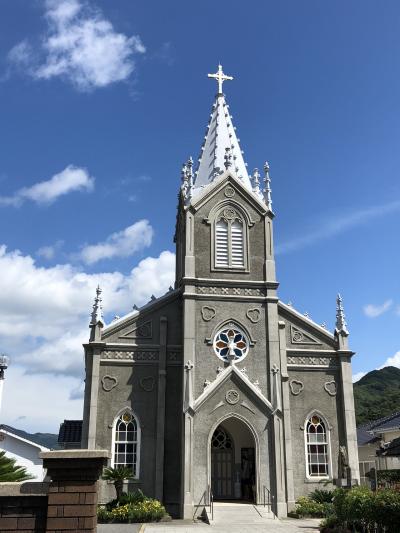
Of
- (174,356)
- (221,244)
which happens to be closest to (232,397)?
(174,356)

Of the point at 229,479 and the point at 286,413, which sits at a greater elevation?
the point at 286,413

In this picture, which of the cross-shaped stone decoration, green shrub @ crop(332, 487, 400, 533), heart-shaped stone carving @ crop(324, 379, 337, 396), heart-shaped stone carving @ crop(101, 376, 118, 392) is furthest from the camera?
heart-shaped stone carving @ crop(324, 379, 337, 396)

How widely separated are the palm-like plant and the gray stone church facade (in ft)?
3.59

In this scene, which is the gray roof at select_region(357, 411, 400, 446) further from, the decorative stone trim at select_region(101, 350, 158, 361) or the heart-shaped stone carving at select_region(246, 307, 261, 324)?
the decorative stone trim at select_region(101, 350, 158, 361)

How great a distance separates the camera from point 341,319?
2728cm

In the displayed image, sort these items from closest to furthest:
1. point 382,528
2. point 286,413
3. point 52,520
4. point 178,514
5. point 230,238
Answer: point 52,520 → point 382,528 → point 178,514 → point 286,413 → point 230,238

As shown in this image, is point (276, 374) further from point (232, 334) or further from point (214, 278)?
point (214, 278)

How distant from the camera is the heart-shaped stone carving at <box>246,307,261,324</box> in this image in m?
25.8

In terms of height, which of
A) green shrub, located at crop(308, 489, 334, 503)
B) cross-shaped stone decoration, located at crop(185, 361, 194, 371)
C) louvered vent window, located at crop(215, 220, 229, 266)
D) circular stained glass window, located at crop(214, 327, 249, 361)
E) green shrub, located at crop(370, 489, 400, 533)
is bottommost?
green shrub, located at crop(308, 489, 334, 503)

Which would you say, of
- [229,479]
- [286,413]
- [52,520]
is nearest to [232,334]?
[286,413]

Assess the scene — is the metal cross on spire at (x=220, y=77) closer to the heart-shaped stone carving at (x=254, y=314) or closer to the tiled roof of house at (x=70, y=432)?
the heart-shaped stone carving at (x=254, y=314)

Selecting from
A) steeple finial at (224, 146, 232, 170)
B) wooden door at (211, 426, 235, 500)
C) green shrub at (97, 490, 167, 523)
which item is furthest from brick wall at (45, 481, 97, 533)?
steeple finial at (224, 146, 232, 170)

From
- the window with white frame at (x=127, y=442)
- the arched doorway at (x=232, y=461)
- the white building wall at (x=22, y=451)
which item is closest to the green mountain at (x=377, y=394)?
the white building wall at (x=22, y=451)

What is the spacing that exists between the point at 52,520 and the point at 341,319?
21258mm
